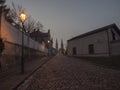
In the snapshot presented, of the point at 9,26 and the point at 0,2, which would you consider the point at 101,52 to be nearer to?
the point at 9,26

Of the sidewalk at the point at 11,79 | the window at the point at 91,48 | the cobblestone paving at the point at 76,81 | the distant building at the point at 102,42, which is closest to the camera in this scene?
the cobblestone paving at the point at 76,81

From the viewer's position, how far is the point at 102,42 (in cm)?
3203

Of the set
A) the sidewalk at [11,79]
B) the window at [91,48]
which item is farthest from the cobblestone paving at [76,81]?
the window at [91,48]

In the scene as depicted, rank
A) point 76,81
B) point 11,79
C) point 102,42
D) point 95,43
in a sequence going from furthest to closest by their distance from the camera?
point 95,43 → point 102,42 → point 11,79 → point 76,81

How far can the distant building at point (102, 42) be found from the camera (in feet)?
95.9

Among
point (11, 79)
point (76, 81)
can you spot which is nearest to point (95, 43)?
point (76, 81)

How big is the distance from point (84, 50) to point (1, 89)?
33465 millimetres

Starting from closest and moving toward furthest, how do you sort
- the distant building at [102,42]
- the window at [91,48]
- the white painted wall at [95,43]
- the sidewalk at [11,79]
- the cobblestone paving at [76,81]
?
the cobblestone paving at [76,81]
the sidewalk at [11,79]
the distant building at [102,42]
the white painted wall at [95,43]
the window at [91,48]

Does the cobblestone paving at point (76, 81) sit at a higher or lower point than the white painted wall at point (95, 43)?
lower

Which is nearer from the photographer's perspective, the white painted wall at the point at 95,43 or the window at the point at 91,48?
the white painted wall at the point at 95,43

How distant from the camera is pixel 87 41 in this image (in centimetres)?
3819

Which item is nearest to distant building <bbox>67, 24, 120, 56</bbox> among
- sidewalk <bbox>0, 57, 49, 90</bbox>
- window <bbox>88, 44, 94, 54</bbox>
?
window <bbox>88, 44, 94, 54</bbox>

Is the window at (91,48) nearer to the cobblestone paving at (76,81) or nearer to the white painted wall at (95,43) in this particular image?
the white painted wall at (95,43)

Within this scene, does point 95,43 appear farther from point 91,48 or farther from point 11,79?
point 11,79
